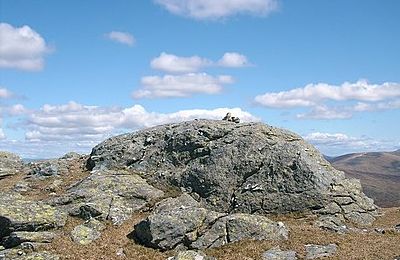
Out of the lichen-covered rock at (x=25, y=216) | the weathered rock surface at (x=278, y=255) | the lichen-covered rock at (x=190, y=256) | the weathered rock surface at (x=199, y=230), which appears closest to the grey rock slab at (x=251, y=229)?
the weathered rock surface at (x=199, y=230)

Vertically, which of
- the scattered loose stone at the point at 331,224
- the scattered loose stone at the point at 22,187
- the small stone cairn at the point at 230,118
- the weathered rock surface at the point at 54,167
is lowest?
the scattered loose stone at the point at 331,224

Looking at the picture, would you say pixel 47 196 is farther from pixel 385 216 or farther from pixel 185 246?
pixel 385 216

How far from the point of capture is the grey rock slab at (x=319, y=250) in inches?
1132

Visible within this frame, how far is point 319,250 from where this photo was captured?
29.5 metres

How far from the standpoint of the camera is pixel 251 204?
3991 cm

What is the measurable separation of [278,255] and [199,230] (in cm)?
623

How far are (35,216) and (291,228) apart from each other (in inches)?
779

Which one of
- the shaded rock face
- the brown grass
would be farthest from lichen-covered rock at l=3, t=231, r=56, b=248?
the shaded rock face

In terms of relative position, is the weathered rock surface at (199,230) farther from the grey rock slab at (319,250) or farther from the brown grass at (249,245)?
the grey rock slab at (319,250)

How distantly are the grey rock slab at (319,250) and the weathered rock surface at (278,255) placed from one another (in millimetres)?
1063

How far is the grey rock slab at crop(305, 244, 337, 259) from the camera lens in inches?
1132

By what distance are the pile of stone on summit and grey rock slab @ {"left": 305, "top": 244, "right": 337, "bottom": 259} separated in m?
2.19

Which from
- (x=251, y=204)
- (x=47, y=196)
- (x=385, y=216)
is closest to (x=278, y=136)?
(x=251, y=204)

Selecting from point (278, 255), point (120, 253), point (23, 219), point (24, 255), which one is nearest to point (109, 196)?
point (23, 219)
